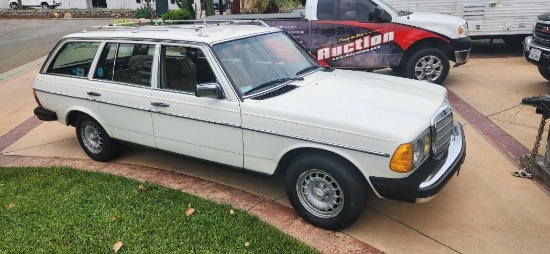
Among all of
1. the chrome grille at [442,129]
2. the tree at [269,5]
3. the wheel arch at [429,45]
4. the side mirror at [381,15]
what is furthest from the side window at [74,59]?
the tree at [269,5]

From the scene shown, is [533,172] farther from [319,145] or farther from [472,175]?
[319,145]

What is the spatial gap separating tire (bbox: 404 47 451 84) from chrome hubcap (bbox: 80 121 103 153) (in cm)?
573

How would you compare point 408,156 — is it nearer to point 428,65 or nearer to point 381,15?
point 381,15

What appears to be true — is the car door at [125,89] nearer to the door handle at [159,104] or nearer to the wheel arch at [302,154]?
the door handle at [159,104]

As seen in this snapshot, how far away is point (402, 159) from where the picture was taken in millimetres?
3270

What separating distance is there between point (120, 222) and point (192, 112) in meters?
1.22

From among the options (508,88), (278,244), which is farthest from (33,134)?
(508,88)

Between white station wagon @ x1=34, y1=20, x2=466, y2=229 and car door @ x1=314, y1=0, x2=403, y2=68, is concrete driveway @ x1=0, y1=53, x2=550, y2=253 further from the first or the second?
car door @ x1=314, y1=0, x2=403, y2=68

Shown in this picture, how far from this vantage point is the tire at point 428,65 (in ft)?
27.2

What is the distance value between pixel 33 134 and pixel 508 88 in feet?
27.8

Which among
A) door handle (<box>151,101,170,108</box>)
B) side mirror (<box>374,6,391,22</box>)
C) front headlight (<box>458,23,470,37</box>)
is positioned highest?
side mirror (<box>374,6,391,22</box>)

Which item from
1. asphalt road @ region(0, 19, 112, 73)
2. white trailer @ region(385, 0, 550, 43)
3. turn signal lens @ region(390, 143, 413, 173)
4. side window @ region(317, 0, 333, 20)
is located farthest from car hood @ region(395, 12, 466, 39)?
asphalt road @ region(0, 19, 112, 73)

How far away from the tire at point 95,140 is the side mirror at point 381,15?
5.25 meters

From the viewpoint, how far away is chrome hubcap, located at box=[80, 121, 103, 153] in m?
5.40
